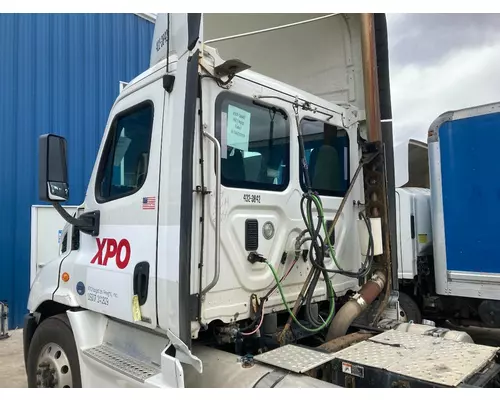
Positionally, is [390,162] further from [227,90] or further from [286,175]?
[227,90]

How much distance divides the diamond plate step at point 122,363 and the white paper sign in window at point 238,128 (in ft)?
4.72

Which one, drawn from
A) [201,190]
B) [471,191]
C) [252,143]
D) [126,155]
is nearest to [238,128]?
[252,143]

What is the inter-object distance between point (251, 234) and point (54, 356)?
5.78 feet

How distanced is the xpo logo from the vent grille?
0.75 m

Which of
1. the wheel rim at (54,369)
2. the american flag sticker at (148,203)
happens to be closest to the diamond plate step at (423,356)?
the american flag sticker at (148,203)

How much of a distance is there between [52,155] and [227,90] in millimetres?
1192

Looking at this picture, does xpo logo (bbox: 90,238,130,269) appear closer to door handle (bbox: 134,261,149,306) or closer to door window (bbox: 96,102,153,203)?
door handle (bbox: 134,261,149,306)

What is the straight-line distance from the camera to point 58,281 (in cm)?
331

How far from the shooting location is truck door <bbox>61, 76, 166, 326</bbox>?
8.42 feet

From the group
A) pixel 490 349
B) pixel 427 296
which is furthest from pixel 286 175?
pixel 427 296

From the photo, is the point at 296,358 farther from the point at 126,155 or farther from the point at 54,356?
the point at 54,356

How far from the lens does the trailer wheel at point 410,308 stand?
259 inches

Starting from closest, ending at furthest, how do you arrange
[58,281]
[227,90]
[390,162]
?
[227,90] → [58,281] → [390,162]

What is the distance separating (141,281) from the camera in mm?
2557
